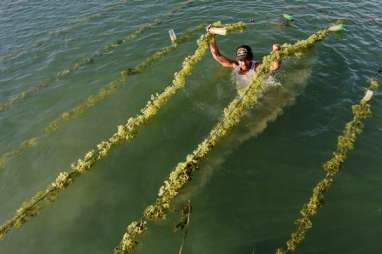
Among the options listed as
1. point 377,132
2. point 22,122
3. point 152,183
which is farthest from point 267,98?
point 22,122

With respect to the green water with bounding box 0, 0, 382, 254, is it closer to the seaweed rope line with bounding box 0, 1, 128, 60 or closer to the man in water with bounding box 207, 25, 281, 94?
the seaweed rope line with bounding box 0, 1, 128, 60

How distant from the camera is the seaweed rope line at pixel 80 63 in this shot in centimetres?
1565

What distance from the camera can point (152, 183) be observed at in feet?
35.9

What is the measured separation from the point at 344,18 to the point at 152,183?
48.5ft

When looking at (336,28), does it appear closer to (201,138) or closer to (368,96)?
(368,96)

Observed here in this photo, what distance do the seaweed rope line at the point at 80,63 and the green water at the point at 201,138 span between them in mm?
348

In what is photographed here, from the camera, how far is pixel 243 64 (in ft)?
45.2

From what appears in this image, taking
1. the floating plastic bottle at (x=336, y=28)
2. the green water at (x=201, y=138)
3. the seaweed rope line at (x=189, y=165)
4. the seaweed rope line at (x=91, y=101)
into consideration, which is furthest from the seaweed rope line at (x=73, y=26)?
the floating plastic bottle at (x=336, y=28)

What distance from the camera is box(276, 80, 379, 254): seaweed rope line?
9295 mm

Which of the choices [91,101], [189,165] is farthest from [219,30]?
[91,101]

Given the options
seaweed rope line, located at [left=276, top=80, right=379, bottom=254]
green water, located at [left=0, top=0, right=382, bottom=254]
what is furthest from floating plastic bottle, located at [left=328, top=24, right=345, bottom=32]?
seaweed rope line, located at [left=276, top=80, right=379, bottom=254]

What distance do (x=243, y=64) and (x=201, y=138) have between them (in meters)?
3.48

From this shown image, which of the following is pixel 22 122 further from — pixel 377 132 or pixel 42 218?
pixel 377 132

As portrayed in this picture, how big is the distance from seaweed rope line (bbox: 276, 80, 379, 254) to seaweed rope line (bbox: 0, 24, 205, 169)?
29.5 ft
